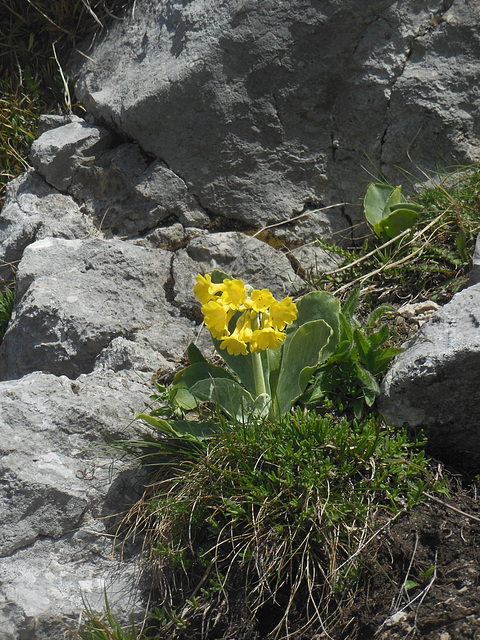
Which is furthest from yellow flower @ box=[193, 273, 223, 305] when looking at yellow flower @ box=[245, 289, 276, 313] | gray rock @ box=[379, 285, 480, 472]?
gray rock @ box=[379, 285, 480, 472]

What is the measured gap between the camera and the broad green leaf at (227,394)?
2244 millimetres

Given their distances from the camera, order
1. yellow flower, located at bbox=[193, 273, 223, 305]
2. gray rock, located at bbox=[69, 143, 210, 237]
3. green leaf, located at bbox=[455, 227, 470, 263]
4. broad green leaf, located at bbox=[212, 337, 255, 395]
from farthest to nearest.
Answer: gray rock, located at bbox=[69, 143, 210, 237] < green leaf, located at bbox=[455, 227, 470, 263] < broad green leaf, located at bbox=[212, 337, 255, 395] < yellow flower, located at bbox=[193, 273, 223, 305]

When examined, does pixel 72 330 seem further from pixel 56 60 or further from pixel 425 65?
pixel 425 65

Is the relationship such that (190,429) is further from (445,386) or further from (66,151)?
(66,151)

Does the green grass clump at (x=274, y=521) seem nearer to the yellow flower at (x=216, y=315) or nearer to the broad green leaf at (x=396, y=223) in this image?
the yellow flower at (x=216, y=315)

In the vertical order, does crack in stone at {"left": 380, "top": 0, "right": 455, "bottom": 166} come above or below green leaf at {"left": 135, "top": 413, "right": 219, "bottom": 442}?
above

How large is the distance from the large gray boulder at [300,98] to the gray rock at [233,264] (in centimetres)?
20

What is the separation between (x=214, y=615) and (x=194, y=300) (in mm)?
1496

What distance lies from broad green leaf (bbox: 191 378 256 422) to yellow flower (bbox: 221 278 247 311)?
36 centimetres

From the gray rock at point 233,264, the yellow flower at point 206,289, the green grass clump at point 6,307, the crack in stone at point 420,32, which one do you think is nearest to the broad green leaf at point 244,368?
the yellow flower at point 206,289

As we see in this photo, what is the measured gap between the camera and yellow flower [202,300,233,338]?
2025mm

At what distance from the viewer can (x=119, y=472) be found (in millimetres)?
2252

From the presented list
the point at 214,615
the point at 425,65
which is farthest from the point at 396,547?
the point at 425,65

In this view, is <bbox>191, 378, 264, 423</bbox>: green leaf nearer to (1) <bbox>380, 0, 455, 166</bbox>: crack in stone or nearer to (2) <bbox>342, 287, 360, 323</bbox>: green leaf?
(2) <bbox>342, 287, 360, 323</bbox>: green leaf
